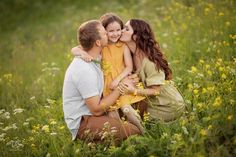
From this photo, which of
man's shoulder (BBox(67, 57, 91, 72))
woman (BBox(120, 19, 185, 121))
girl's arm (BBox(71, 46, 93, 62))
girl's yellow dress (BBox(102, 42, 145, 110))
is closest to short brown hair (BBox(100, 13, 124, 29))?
woman (BBox(120, 19, 185, 121))

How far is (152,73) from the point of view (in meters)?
4.92

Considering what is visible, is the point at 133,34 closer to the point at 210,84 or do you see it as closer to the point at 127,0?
the point at 210,84

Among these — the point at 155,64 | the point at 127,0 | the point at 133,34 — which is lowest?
the point at 155,64

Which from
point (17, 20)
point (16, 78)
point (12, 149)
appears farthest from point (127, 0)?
point (12, 149)

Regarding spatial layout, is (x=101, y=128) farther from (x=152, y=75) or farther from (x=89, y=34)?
(x=89, y=34)

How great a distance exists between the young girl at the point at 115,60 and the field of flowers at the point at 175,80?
332 mm

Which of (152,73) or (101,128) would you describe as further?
(152,73)

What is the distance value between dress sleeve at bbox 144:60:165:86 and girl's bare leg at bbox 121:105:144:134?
1.26 ft

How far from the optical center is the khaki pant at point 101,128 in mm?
4648

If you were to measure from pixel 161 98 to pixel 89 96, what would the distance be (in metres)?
0.85

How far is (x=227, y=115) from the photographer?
13.9 ft

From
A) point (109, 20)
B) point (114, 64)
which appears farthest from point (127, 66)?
point (109, 20)

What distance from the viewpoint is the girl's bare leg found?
4.68 m

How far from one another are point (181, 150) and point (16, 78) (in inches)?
157
